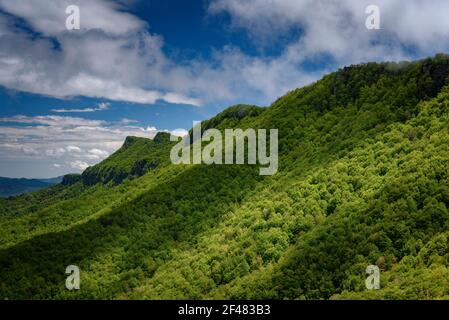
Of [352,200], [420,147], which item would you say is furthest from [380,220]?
[420,147]

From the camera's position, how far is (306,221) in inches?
3620

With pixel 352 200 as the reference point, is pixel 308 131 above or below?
above

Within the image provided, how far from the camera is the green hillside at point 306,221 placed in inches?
2650

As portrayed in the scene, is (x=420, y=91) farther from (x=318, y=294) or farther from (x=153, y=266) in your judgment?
(x=153, y=266)

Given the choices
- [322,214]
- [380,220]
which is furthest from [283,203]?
[380,220]

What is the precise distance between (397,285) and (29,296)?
76.9 meters

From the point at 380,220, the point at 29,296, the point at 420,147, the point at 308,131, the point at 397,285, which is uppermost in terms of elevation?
the point at 308,131

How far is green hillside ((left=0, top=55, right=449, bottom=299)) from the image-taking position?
67.3 m

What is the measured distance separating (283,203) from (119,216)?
51.8 meters

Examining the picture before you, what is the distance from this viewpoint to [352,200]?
90.6 m

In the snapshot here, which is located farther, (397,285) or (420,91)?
(420,91)
